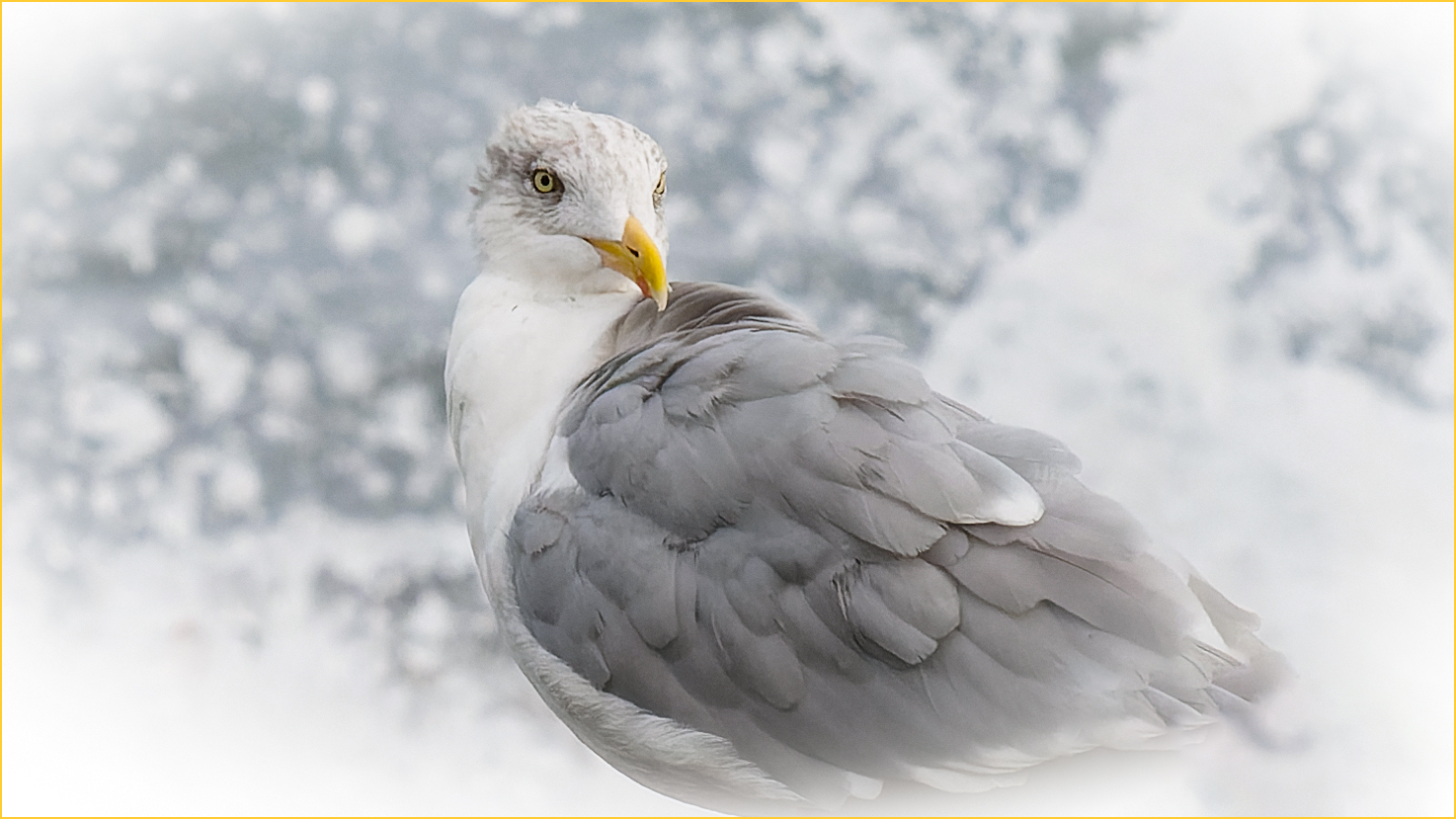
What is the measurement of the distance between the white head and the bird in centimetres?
3

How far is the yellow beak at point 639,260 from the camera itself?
1297 millimetres

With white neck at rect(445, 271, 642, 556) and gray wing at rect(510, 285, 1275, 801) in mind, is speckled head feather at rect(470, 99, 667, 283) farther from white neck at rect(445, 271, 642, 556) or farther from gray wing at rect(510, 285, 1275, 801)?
gray wing at rect(510, 285, 1275, 801)

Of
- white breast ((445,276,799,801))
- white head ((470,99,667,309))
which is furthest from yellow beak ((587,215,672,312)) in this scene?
white breast ((445,276,799,801))

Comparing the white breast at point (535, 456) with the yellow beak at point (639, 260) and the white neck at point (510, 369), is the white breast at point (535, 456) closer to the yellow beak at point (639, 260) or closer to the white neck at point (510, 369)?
the white neck at point (510, 369)

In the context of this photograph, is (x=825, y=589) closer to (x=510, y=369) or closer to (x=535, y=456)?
(x=535, y=456)

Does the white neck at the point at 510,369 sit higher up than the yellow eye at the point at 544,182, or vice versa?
the yellow eye at the point at 544,182

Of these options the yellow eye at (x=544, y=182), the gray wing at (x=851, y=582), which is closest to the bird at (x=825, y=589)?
the gray wing at (x=851, y=582)

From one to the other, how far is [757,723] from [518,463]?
0.41 metres

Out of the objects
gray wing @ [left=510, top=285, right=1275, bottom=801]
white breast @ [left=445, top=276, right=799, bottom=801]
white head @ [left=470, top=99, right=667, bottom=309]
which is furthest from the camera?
white head @ [left=470, top=99, right=667, bottom=309]

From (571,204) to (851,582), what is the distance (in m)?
0.59

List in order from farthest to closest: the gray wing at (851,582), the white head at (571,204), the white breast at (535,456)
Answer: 1. the white head at (571,204)
2. the white breast at (535,456)
3. the gray wing at (851,582)

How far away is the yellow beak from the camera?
1.30 m

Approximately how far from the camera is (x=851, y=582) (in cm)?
108

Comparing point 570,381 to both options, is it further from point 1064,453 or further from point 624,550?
point 1064,453
